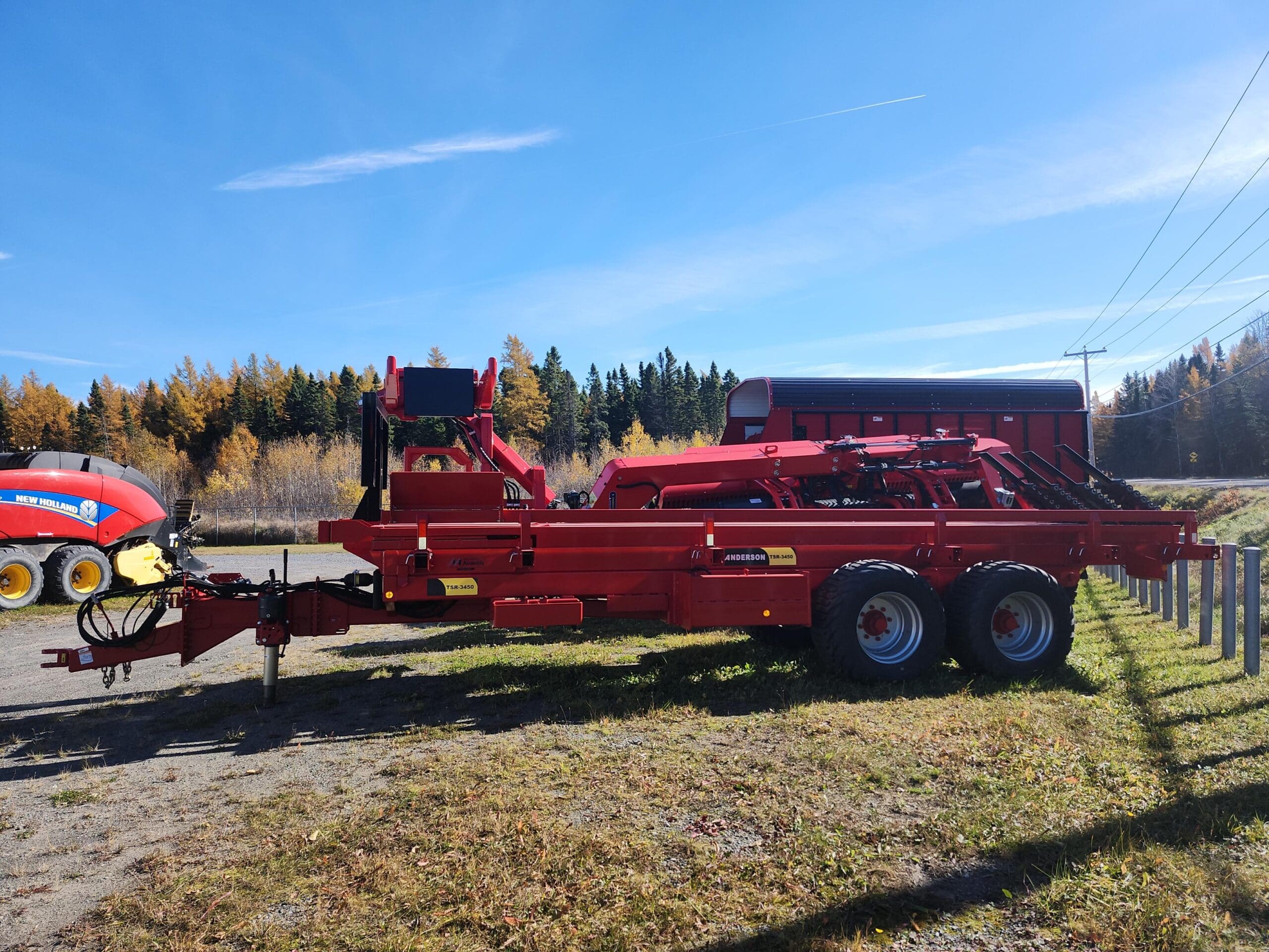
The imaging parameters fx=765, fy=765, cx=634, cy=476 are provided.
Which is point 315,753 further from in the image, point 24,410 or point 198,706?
point 24,410

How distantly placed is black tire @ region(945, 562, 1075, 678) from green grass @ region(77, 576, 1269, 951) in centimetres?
43

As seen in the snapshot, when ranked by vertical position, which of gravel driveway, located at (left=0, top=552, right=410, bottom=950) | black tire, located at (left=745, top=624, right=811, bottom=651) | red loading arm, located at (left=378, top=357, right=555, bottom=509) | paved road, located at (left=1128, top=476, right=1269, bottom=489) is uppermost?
red loading arm, located at (left=378, top=357, right=555, bottom=509)

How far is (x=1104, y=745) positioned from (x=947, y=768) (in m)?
1.18

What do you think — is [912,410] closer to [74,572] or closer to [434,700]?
[434,700]

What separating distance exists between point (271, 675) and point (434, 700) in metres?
1.28

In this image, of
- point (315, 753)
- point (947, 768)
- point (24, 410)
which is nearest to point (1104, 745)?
point (947, 768)

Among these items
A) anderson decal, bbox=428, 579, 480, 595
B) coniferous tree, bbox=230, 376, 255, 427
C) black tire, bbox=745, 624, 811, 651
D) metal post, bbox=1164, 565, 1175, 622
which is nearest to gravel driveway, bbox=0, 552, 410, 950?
anderson decal, bbox=428, 579, 480, 595

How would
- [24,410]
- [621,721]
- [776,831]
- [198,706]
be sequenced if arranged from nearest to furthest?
[776,831] < [621,721] < [198,706] < [24,410]

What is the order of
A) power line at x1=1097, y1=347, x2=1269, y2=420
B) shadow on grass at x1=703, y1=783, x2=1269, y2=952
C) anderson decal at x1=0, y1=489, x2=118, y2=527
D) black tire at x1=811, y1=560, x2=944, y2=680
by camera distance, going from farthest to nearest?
1. power line at x1=1097, y1=347, x2=1269, y2=420
2. anderson decal at x1=0, y1=489, x2=118, y2=527
3. black tire at x1=811, y1=560, x2=944, y2=680
4. shadow on grass at x1=703, y1=783, x2=1269, y2=952

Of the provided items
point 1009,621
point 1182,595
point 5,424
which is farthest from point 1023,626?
point 5,424

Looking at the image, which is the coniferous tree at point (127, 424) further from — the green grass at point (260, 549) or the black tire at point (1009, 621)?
the black tire at point (1009, 621)

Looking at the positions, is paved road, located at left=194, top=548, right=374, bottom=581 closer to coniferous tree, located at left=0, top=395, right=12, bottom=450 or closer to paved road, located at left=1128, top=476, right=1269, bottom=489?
paved road, located at left=1128, top=476, right=1269, bottom=489

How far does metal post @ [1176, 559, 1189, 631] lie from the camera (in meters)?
8.17

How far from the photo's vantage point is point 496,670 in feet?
23.3
